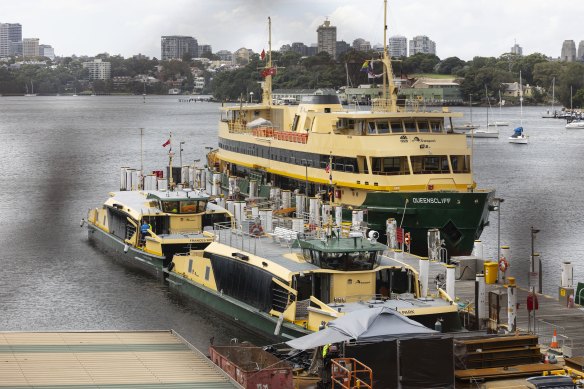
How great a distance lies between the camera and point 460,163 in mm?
59188

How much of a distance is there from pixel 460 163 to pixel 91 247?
2210cm

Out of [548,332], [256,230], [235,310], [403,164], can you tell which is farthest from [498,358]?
[403,164]

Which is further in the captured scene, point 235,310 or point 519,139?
point 519,139

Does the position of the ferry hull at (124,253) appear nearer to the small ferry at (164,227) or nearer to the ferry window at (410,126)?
the small ferry at (164,227)

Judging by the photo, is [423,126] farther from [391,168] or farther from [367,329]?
[367,329]

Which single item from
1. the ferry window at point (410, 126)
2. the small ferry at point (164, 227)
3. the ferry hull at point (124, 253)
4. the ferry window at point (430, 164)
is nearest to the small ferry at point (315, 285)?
the small ferry at point (164, 227)

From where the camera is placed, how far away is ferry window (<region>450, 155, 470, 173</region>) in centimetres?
5894

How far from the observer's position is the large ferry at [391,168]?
182ft

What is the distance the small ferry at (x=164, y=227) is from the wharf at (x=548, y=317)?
46.9 feet

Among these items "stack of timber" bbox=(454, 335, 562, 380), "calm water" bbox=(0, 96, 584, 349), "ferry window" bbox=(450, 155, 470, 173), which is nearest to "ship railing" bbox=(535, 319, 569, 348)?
"stack of timber" bbox=(454, 335, 562, 380)

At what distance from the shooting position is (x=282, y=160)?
6862cm

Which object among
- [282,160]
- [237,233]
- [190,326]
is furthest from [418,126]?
[190,326]

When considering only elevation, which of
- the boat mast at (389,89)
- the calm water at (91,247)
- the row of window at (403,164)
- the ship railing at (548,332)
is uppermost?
the boat mast at (389,89)

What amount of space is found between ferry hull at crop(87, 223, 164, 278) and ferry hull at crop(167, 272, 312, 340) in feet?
11.1
